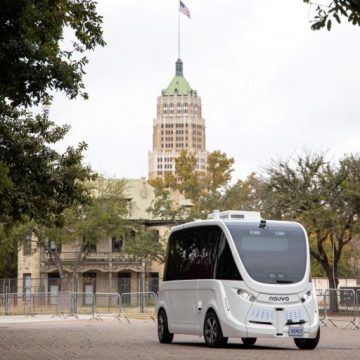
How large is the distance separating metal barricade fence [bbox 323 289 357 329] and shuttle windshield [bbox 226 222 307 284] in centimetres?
1704

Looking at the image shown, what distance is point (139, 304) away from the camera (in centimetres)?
5478

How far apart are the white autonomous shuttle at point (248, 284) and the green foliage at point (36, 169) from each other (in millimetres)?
9212

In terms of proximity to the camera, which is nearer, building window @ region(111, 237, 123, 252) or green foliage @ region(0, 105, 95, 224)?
green foliage @ region(0, 105, 95, 224)

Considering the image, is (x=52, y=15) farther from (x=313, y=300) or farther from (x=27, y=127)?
(x=27, y=127)

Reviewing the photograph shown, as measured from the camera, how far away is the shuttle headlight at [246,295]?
72.9ft

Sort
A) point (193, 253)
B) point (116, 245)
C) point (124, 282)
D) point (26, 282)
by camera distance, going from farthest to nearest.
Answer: point (116, 245)
point (26, 282)
point (124, 282)
point (193, 253)

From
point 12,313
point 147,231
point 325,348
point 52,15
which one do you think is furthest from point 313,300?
point 147,231

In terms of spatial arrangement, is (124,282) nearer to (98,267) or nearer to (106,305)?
(98,267)

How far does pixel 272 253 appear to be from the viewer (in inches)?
903

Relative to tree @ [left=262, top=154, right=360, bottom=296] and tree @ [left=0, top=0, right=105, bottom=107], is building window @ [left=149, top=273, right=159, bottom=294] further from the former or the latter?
tree @ [left=0, top=0, right=105, bottom=107]

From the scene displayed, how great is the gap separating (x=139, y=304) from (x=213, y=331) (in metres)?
32.2

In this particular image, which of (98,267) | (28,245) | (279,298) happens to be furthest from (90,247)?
(279,298)

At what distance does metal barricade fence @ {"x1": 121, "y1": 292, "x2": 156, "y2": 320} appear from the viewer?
2061 inches

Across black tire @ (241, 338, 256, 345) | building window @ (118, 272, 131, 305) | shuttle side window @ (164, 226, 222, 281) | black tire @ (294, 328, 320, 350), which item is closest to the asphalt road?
black tire @ (294, 328, 320, 350)
